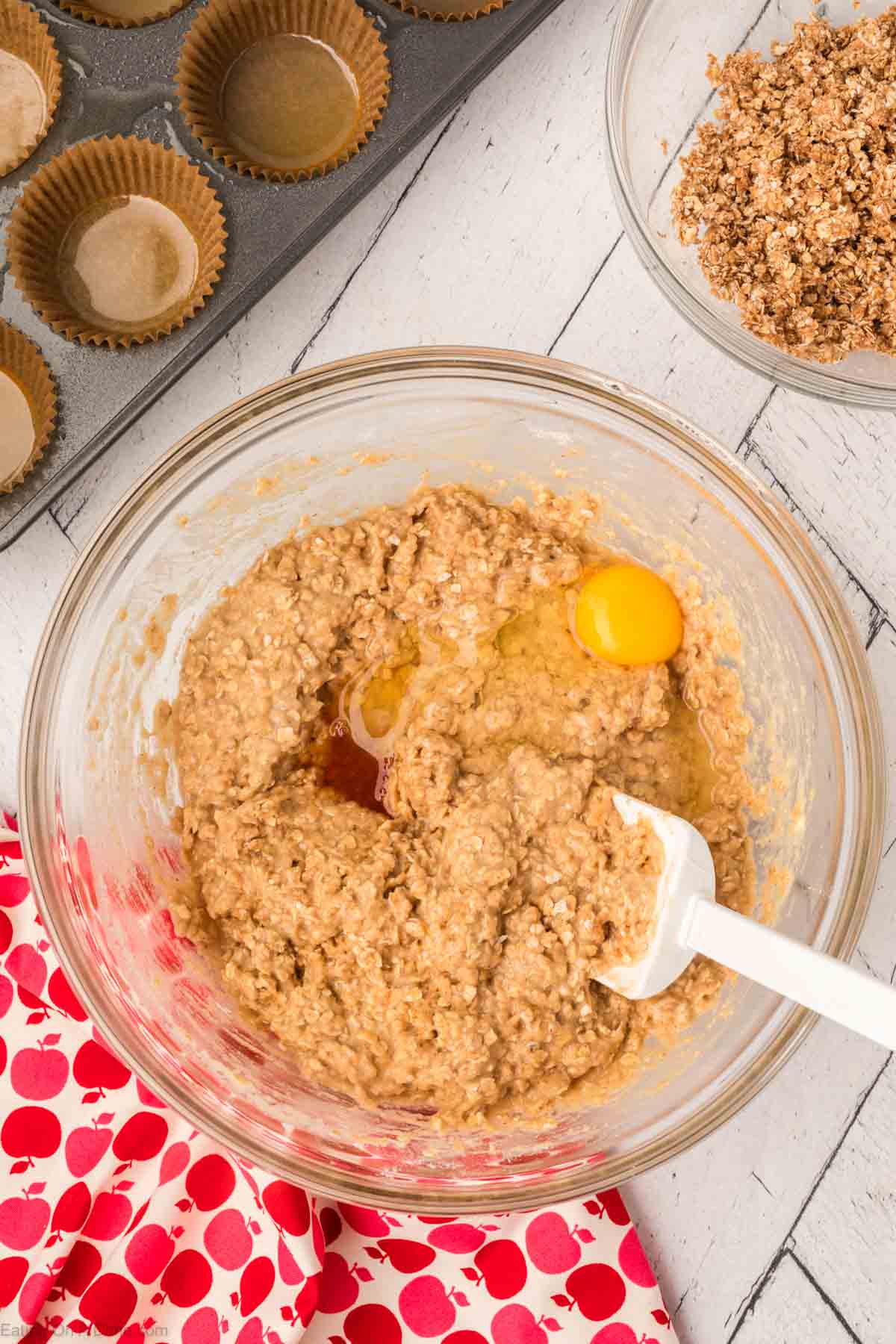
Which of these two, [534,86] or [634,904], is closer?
[634,904]

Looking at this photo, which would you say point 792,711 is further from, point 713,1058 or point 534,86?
point 534,86

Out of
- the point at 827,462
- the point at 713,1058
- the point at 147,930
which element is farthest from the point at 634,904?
the point at 827,462

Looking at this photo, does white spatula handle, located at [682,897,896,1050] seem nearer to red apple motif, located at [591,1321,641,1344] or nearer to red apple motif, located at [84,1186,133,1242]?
red apple motif, located at [591,1321,641,1344]

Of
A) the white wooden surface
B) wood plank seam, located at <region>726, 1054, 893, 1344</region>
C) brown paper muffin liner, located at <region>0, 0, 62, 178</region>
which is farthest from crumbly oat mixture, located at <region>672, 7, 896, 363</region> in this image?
wood plank seam, located at <region>726, 1054, 893, 1344</region>

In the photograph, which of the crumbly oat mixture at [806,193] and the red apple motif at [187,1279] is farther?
the red apple motif at [187,1279]

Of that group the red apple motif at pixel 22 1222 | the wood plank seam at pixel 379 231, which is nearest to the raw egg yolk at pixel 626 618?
the wood plank seam at pixel 379 231

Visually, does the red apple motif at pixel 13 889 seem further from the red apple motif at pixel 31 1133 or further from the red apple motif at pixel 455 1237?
the red apple motif at pixel 455 1237
